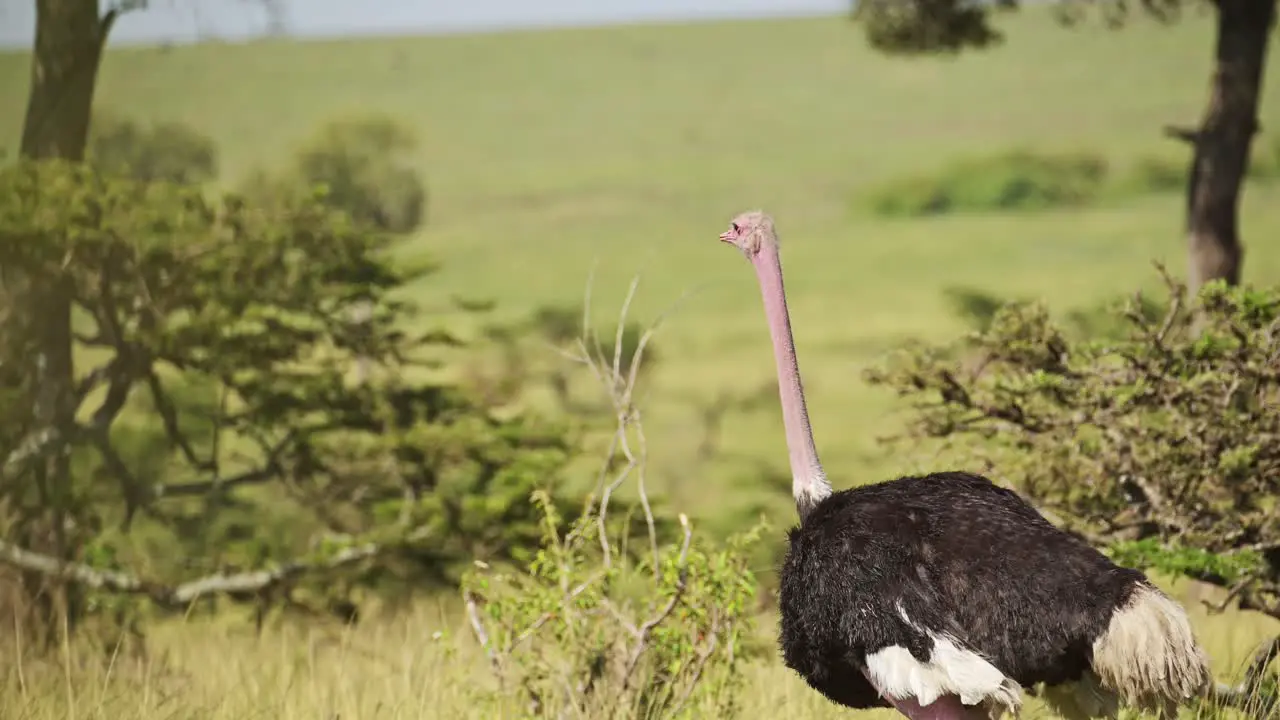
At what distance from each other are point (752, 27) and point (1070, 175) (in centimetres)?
2673

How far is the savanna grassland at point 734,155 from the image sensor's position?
168ft

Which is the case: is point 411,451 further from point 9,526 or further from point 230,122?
point 230,122

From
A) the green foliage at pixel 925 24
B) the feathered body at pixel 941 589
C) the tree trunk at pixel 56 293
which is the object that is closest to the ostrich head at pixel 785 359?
the feathered body at pixel 941 589

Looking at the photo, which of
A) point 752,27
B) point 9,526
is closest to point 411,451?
point 9,526

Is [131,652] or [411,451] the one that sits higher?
[411,451]

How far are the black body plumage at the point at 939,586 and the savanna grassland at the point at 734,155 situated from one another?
2181cm

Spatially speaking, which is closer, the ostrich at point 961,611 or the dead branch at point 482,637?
the ostrich at point 961,611

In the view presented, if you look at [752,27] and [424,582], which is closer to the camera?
[424,582]

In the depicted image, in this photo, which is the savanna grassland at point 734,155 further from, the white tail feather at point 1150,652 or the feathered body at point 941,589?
the white tail feather at point 1150,652

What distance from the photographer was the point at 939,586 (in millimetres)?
4871

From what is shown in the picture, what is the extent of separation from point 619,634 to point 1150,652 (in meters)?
1.98

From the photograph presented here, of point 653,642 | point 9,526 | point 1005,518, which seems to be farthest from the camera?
point 9,526

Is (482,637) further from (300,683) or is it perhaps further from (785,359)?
(300,683)

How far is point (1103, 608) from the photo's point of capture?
463cm
